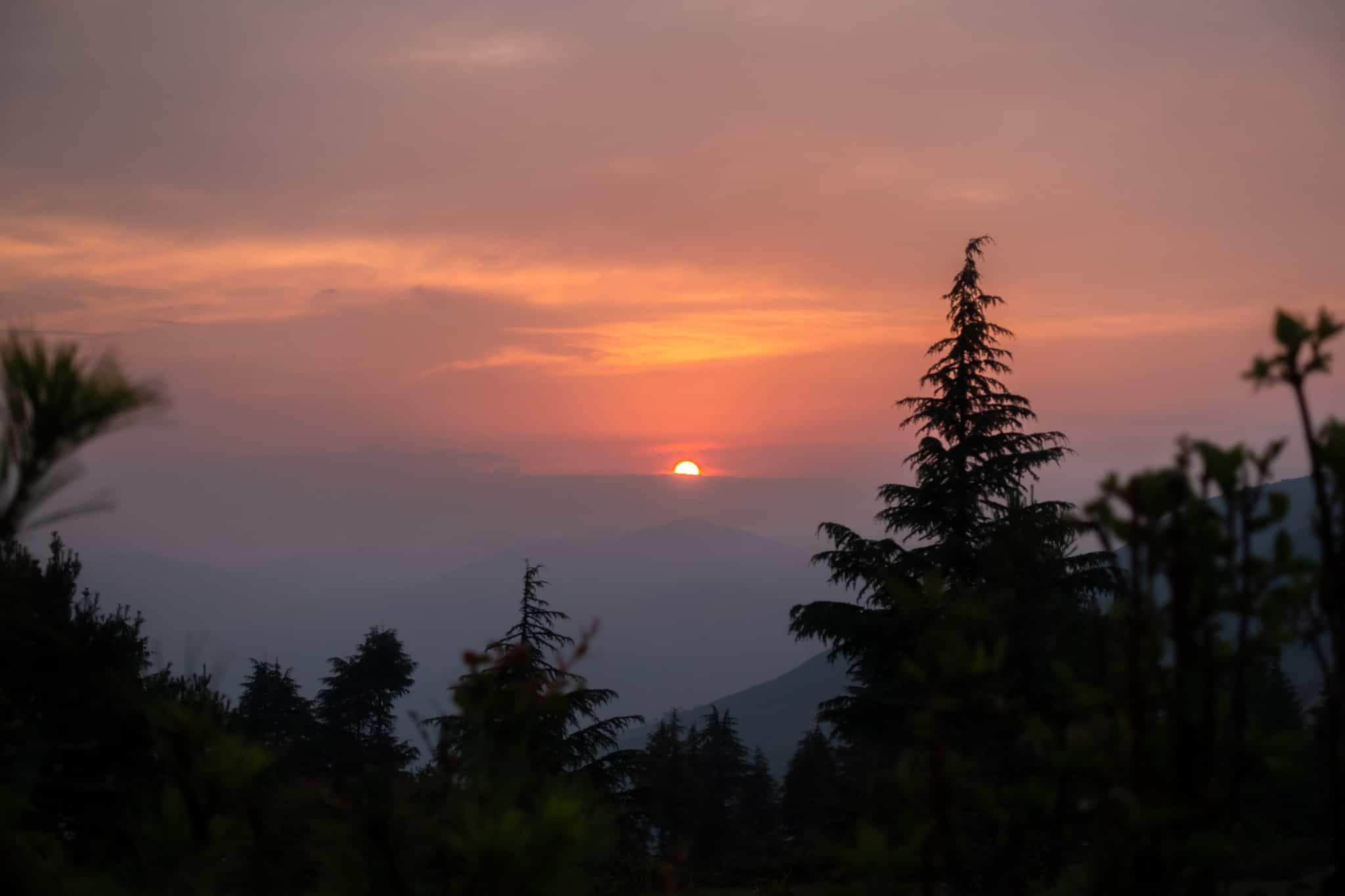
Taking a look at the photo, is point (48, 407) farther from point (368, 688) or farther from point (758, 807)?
point (758, 807)

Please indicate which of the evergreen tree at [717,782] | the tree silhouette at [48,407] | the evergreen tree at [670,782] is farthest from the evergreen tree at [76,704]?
the evergreen tree at [717,782]

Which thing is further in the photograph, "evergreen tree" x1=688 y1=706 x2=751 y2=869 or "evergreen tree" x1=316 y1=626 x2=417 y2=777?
"evergreen tree" x1=688 y1=706 x2=751 y2=869

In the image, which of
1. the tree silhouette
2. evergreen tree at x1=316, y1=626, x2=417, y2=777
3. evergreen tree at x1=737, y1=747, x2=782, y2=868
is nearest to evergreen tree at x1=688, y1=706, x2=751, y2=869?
evergreen tree at x1=737, y1=747, x2=782, y2=868

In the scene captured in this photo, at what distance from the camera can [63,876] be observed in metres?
2.01

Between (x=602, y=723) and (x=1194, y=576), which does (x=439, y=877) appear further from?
(x=602, y=723)

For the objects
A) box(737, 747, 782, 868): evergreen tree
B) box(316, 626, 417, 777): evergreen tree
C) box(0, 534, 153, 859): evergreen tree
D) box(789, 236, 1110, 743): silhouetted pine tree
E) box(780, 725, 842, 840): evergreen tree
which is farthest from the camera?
box(737, 747, 782, 868): evergreen tree

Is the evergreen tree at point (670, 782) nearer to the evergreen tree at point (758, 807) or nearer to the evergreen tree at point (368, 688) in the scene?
the evergreen tree at point (758, 807)

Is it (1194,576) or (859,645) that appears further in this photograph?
(859,645)

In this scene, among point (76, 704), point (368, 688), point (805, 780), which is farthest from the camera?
point (805, 780)

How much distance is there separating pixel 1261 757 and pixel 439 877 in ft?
7.02

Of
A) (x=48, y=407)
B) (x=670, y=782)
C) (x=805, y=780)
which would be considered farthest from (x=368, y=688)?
(x=48, y=407)

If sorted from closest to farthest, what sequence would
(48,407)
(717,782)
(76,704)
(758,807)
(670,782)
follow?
(48,407)
(76,704)
(670,782)
(717,782)
(758,807)

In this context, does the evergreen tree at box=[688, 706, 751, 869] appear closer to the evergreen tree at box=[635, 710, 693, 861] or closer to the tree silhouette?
the evergreen tree at box=[635, 710, 693, 861]

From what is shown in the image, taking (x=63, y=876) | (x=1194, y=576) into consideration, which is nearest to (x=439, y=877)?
(x=63, y=876)
